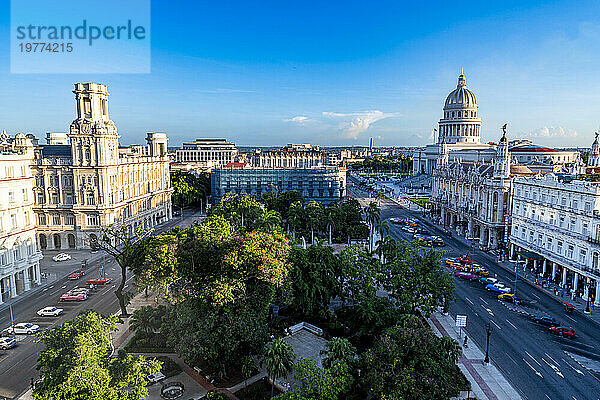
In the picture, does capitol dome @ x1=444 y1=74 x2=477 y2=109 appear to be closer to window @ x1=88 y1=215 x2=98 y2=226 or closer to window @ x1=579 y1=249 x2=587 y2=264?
window @ x1=579 y1=249 x2=587 y2=264

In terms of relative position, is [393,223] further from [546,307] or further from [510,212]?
Result: [546,307]

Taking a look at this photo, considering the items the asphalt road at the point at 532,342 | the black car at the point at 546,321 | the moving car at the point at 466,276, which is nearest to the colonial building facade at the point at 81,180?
the moving car at the point at 466,276

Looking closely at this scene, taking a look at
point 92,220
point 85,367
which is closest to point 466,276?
point 85,367

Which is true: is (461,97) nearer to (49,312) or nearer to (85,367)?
(49,312)

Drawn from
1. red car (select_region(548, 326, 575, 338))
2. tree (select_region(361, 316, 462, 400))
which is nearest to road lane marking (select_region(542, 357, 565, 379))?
red car (select_region(548, 326, 575, 338))

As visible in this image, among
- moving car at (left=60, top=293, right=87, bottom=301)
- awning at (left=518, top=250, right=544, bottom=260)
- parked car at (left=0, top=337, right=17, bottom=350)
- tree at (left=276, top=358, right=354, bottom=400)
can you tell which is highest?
awning at (left=518, top=250, right=544, bottom=260)

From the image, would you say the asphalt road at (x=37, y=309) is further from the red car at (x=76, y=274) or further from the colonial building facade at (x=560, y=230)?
the colonial building facade at (x=560, y=230)

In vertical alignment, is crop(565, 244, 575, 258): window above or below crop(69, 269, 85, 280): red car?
above
